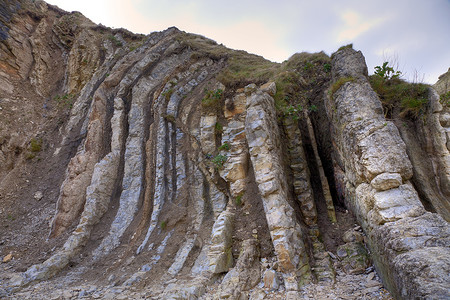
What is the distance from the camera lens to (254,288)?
5672mm

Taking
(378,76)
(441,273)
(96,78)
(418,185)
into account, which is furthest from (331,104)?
(96,78)

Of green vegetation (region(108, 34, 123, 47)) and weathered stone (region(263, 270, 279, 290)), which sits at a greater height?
green vegetation (region(108, 34, 123, 47))

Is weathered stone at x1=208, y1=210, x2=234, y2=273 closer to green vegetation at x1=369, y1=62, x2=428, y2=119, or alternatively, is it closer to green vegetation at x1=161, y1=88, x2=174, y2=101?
green vegetation at x1=369, y1=62, x2=428, y2=119

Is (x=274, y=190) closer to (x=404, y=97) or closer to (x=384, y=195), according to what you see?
(x=384, y=195)

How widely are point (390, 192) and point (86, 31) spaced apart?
2249 centimetres

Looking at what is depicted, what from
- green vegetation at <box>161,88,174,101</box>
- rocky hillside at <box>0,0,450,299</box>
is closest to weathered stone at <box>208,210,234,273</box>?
rocky hillside at <box>0,0,450,299</box>

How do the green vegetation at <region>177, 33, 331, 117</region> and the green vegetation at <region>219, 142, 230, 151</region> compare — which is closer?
the green vegetation at <region>219, 142, 230, 151</region>

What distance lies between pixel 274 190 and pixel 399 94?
4870 mm

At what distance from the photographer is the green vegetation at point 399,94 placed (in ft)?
23.3

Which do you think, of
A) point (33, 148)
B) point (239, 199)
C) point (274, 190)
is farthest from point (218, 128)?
point (33, 148)

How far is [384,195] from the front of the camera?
5367 millimetres

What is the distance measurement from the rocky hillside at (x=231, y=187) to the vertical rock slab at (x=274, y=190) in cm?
4

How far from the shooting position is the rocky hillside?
18.0 feet

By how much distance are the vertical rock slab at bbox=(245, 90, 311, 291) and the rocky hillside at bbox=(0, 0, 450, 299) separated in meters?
0.04
